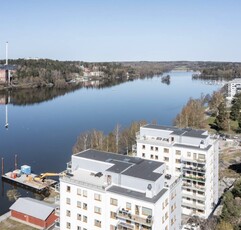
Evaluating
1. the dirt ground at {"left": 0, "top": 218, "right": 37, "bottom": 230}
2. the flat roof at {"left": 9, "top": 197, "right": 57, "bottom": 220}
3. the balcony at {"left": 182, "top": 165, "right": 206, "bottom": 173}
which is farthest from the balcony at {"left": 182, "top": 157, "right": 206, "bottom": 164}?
the dirt ground at {"left": 0, "top": 218, "right": 37, "bottom": 230}

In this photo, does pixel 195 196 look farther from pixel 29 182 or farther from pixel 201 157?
pixel 29 182

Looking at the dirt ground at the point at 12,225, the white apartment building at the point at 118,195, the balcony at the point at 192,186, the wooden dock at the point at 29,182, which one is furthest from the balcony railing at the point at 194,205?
the wooden dock at the point at 29,182

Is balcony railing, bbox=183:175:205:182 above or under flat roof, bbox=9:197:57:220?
above

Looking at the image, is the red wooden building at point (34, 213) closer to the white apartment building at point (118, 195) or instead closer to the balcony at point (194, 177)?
the white apartment building at point (118, 195)

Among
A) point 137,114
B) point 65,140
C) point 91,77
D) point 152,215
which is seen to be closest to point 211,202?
point 152,215

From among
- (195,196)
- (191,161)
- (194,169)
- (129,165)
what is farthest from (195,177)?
(129,165)

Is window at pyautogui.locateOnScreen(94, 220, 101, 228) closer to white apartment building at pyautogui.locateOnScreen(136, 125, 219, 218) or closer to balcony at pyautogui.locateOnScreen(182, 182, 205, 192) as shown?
white apartment building at pyautogui.locateOnScreen(136, 125, 219, 218)

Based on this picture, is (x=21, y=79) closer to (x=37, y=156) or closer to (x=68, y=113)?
(x=68, y=113)
